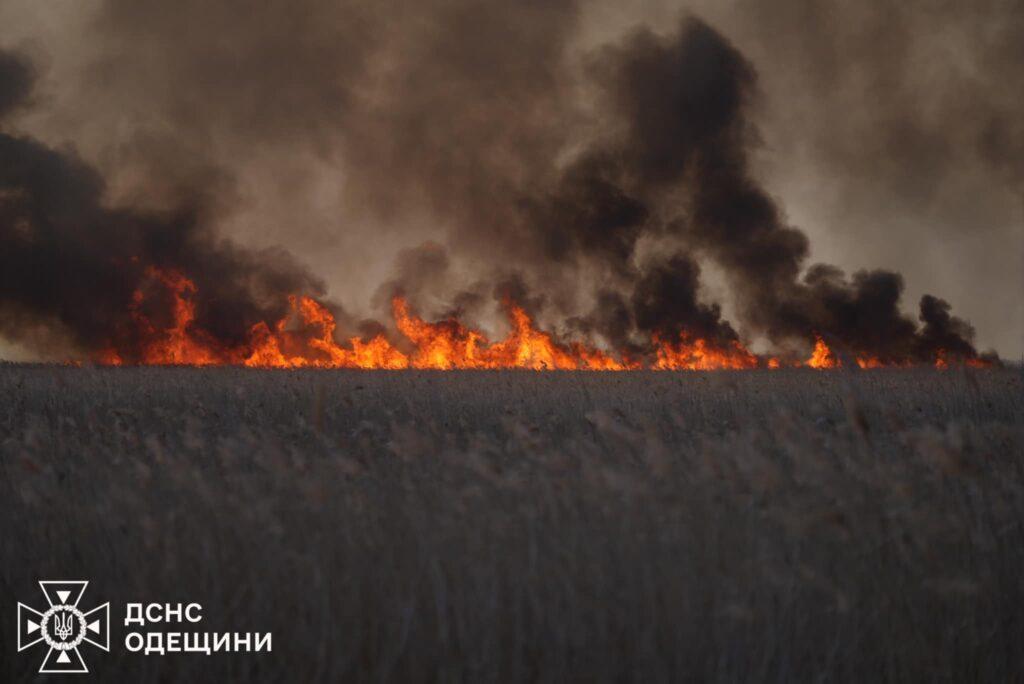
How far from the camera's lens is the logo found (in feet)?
13.6

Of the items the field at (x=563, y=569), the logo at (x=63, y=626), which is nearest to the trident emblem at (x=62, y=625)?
the logo at (x=63, y=626)

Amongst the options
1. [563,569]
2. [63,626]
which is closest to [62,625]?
[63,626]

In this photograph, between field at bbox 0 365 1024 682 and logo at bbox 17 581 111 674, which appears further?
logo at bbox 17 581 111 674

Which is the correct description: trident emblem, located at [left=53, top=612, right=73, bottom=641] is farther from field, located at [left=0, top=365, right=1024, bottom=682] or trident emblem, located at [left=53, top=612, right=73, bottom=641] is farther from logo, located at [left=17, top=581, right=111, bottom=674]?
field, located at [left=0, top=365, right=1024, bottom=682]

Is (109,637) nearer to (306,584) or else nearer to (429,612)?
(306,584)

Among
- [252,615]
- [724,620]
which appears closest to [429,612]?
[252,615]

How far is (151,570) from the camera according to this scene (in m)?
4.50

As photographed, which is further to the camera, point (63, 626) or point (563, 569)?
point (63, 626)

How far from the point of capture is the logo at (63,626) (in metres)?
4.16

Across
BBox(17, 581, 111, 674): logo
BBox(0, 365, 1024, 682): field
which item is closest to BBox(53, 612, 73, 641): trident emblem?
BBox(17, 581, 111, 674): logo

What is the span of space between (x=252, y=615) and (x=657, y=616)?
200 centimetres

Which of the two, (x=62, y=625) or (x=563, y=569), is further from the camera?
(x=62, y=625)

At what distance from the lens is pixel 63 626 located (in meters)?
4.31

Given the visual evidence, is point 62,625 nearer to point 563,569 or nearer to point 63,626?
point 63,626
